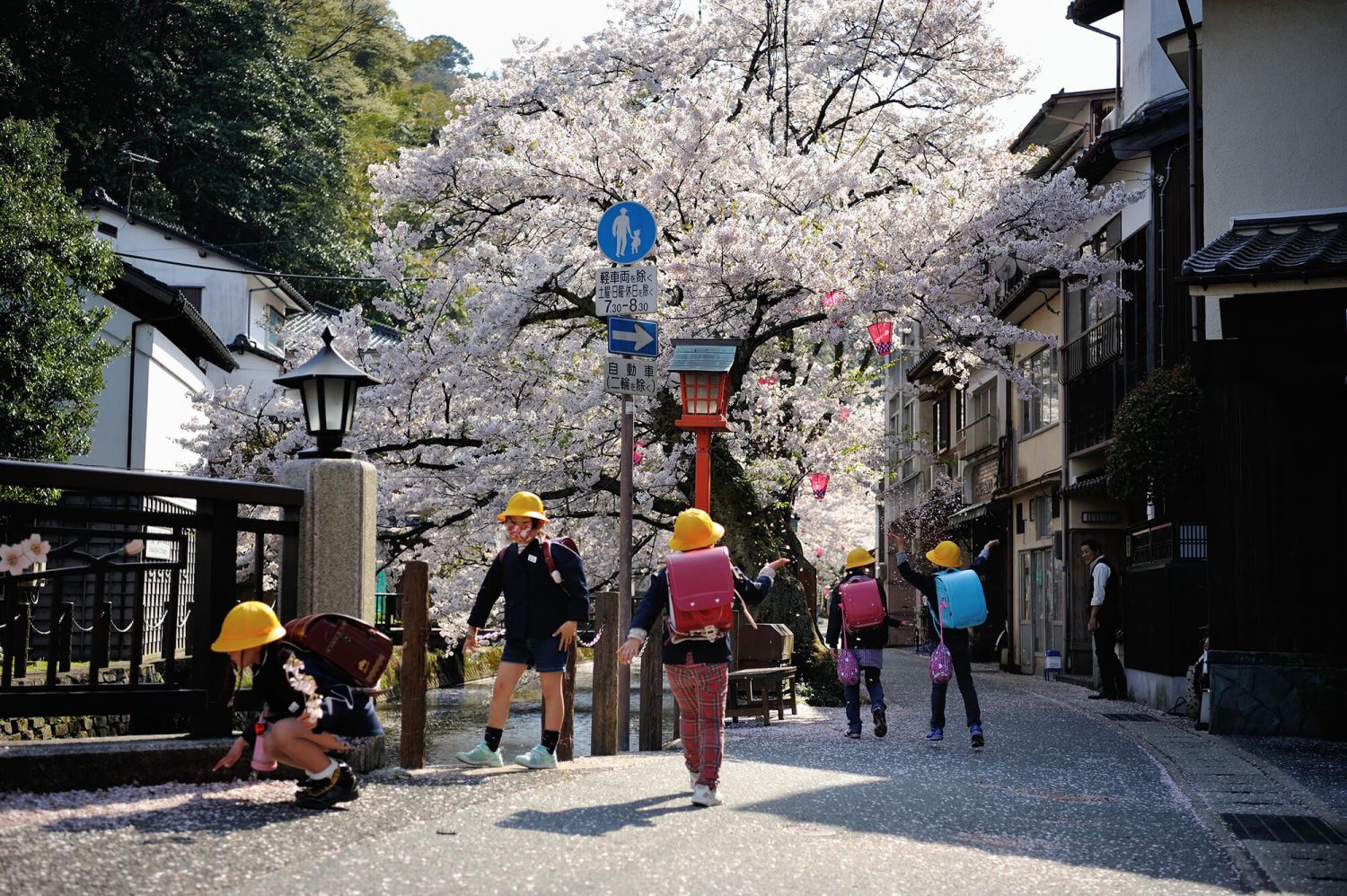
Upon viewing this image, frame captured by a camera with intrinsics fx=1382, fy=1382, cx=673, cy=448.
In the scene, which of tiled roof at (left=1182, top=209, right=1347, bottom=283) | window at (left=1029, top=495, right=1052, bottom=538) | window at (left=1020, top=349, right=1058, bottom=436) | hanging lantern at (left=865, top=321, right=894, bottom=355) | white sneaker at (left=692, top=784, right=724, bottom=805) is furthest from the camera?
window at (left=1029, top=495, right=1052, bottom=538)

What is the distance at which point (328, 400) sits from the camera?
9461 mm

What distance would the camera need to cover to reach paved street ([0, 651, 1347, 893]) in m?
5.62

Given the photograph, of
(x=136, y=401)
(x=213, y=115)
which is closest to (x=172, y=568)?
(x=136, y=401)

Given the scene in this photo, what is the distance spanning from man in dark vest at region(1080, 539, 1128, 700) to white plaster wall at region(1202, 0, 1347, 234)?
17.5 feet

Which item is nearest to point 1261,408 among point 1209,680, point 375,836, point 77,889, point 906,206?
point 1209,680

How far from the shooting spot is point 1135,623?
57.8 ft

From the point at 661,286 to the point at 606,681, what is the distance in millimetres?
8269

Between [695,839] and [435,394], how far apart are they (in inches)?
535

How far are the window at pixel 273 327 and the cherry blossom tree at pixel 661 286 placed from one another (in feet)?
53.2

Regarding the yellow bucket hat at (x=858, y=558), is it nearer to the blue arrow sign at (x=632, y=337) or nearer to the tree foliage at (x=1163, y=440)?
the blue arrow sign at (x=632, y=337)

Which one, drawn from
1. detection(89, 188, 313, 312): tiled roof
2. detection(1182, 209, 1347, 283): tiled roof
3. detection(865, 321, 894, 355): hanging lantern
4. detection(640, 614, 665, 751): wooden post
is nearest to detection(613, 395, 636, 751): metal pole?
detection(640, 614, 665, 751): wooden post

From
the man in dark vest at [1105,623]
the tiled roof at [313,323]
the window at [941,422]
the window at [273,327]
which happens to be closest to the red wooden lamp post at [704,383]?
the man in dark vest at [1105,623]

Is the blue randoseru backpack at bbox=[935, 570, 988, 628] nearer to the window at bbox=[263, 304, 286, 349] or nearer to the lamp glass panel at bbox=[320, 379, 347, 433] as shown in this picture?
the lamp glass panel at bbox=[320, 379, 347, 433]

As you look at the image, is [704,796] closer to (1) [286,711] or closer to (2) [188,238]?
(1) [286,711]
